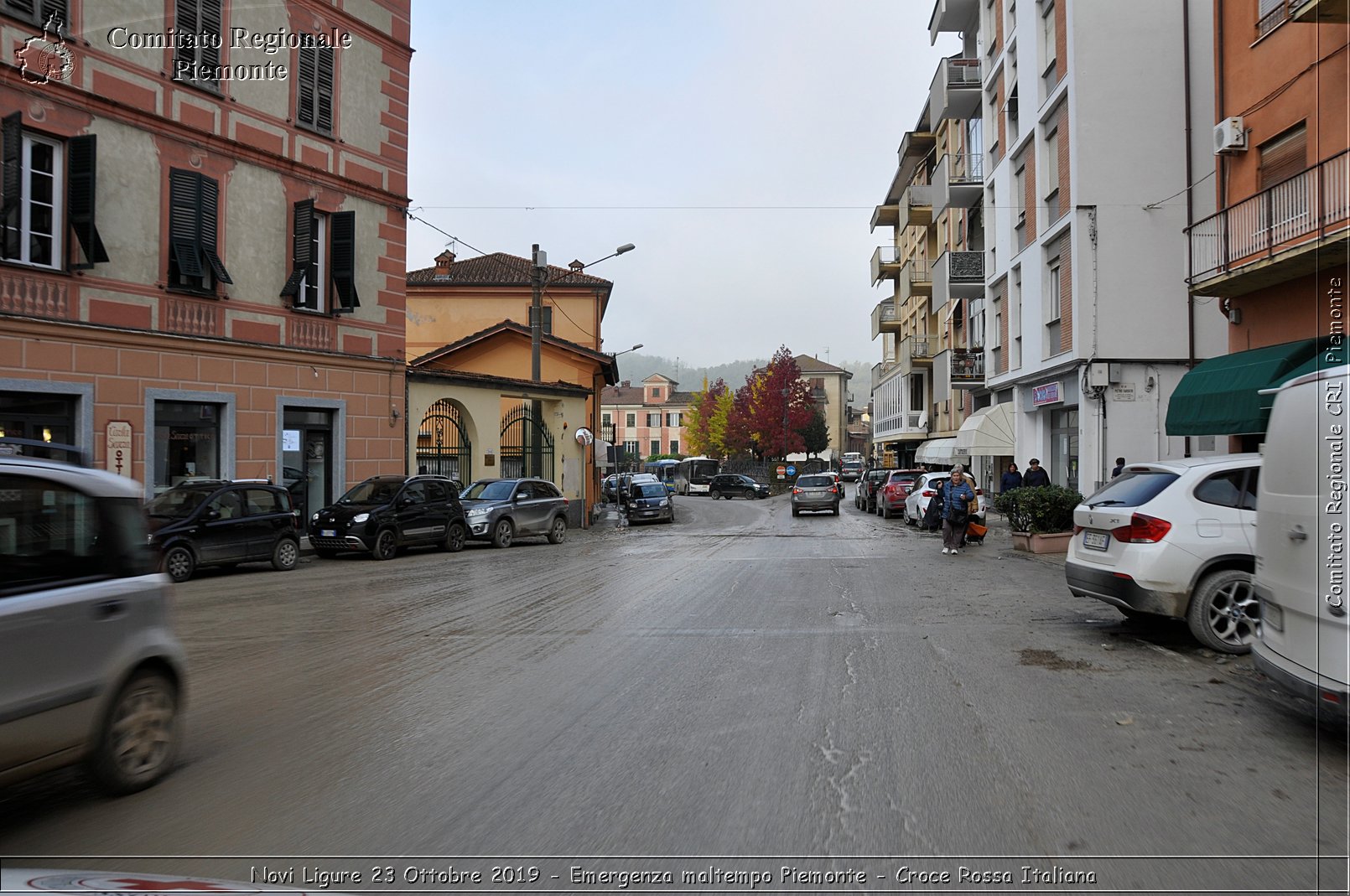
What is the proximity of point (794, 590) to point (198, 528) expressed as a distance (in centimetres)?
957

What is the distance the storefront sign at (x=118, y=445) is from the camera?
637 inches

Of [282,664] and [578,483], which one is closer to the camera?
[282,664]

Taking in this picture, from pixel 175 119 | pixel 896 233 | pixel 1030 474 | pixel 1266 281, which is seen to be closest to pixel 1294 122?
pixel 1266 281

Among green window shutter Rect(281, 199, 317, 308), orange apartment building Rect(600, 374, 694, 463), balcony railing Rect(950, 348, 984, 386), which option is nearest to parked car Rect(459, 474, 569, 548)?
green window shutter Rect(281, 199, 317, 308)

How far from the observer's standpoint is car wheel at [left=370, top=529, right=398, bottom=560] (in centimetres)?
1816

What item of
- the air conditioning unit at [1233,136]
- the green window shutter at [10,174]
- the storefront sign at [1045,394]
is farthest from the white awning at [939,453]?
the green window shutter at [10,174]

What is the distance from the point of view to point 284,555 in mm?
16422

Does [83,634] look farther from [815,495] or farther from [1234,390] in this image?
[815,495]

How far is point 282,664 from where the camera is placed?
775 centimetres

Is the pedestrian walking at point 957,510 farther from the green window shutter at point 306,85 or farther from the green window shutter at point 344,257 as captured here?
the green window shutter at point 306,85

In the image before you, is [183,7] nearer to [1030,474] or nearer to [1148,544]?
[1148,544]

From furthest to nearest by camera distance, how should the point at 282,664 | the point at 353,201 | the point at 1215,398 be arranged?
the point at 353,201 → the point at 1215,398 → the point at 282,664

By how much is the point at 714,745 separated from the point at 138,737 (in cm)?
305

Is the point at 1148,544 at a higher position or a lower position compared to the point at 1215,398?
lower
